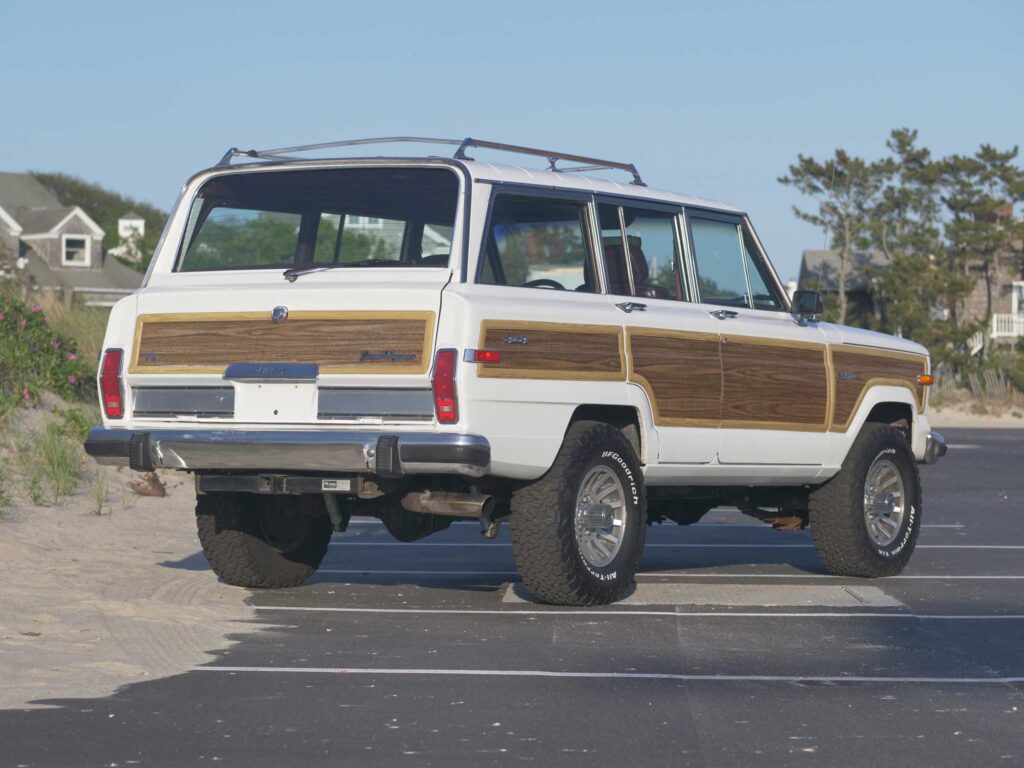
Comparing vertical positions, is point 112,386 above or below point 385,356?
below

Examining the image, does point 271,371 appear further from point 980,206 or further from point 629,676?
point 980,206

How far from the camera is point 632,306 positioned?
32.3ft

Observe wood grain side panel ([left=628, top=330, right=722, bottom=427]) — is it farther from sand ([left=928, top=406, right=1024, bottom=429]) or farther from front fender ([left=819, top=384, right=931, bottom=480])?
sand ([left=928, top=406, right=1024, bottom=429])

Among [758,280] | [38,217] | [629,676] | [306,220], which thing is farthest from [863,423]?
[38,217]

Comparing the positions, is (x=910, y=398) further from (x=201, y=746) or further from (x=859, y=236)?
(x=859, y=236)

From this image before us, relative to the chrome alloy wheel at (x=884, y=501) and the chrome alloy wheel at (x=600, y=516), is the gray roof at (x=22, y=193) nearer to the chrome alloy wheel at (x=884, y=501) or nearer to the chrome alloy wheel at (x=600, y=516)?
the chrome alloy wheel at (x=884, y=501)

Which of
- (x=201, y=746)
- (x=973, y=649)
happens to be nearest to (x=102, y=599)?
(x=201, y=746)

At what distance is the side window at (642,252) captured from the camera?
10125mm

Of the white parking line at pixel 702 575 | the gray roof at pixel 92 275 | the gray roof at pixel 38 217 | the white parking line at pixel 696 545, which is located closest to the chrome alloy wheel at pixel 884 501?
the white parking line at pixel 702 575

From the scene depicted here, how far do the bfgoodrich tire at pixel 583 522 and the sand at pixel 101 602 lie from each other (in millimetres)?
1518

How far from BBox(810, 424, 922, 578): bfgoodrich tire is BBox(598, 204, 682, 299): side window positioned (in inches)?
74.3

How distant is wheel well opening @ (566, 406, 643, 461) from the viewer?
9805mm

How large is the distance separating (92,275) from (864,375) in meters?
57.9

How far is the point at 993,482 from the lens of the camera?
829 inches
